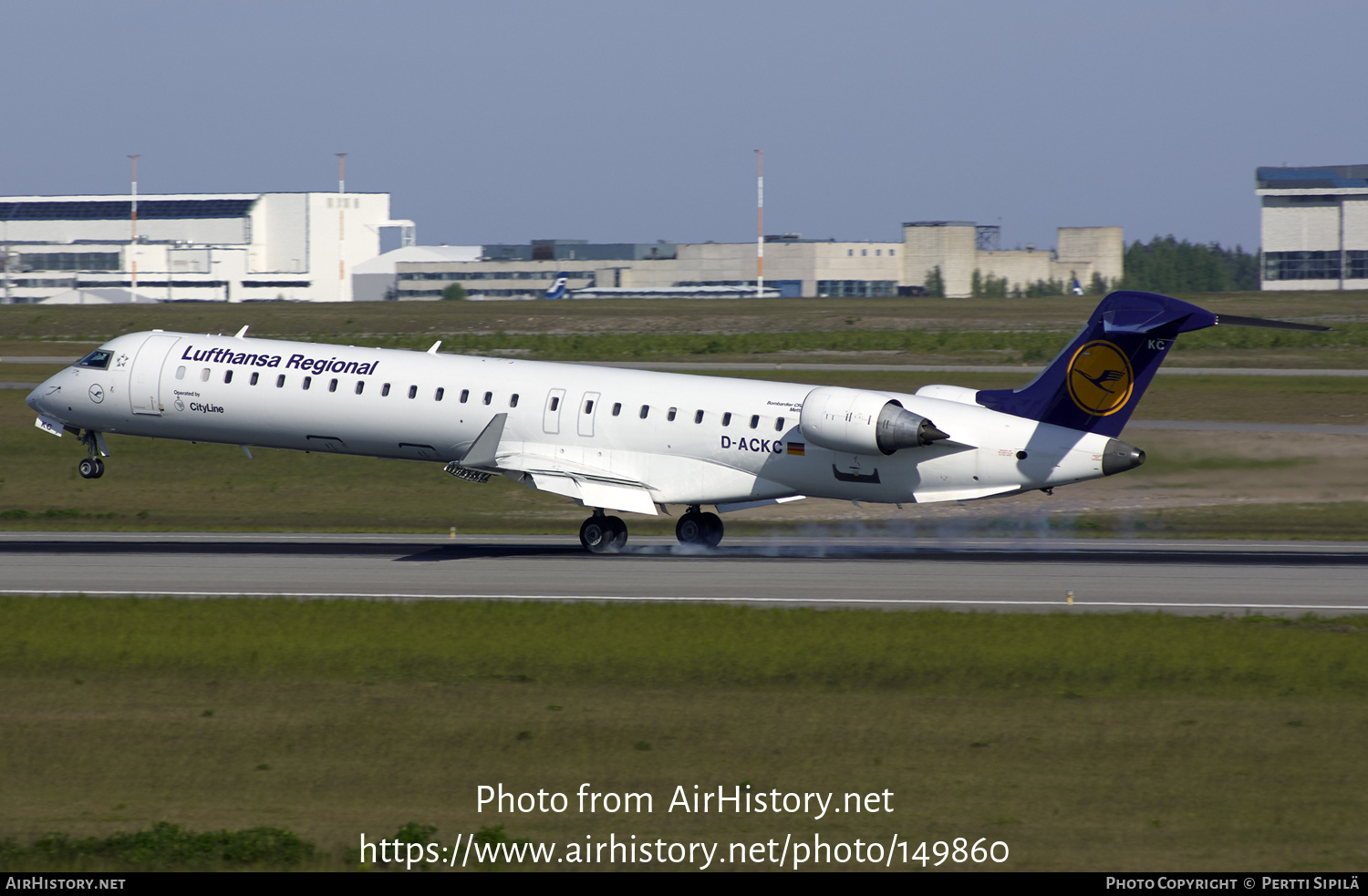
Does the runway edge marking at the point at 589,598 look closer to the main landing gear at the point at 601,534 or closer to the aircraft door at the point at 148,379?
the main landing gear at the point at 601,534

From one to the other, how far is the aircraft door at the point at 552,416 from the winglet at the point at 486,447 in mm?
921

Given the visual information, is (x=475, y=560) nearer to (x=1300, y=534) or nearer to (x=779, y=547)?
(x=779, y=547)

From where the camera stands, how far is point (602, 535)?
3312 centimetres

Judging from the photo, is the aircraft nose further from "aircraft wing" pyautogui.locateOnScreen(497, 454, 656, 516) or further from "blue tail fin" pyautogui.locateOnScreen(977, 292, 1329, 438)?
"aircraft wing" pyautogui.locateOnScreen(497, 454, 656, 516)

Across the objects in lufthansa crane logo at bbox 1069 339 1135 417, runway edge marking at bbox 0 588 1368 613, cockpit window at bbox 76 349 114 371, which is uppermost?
cockpit window at bbox 76 349 114 371

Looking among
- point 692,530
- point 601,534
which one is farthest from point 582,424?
point 692,530

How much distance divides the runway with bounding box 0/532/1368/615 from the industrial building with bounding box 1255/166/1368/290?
132m

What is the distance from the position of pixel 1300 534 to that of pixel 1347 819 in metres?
25.4

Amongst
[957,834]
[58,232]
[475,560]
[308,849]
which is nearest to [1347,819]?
[957,834]

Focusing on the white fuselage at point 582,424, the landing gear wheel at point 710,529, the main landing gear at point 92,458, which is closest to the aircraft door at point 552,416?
the white fuselage at point 582,424

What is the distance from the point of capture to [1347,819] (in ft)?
45.0

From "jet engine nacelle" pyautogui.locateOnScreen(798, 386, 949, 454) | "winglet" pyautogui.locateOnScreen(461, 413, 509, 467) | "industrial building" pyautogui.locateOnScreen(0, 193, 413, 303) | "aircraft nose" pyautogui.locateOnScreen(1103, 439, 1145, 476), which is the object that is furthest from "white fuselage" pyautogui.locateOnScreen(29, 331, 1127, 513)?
"industrial building" pyautogui.locateOnScreen(0, 193, 413, 303)

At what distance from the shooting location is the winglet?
32031 millimetres

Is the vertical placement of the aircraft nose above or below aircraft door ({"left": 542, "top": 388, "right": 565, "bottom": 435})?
below
